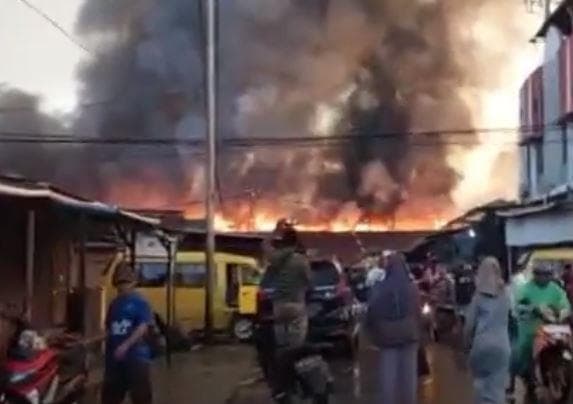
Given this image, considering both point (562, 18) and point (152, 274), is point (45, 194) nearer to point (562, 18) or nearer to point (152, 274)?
point (152, 274)

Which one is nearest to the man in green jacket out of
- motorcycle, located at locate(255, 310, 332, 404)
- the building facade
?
motorcycle, located at locate(255, 310, 332, 404)

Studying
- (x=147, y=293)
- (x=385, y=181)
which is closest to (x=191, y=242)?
(x=147, y=293)

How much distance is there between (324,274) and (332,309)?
773 mm

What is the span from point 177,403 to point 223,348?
37.5 ft

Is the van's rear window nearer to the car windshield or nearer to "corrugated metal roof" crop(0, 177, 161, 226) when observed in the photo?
the car windshield

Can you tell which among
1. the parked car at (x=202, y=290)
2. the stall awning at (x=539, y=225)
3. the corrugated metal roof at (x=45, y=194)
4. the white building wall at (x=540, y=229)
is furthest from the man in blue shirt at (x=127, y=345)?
the white building wall at (x=540, y=229)

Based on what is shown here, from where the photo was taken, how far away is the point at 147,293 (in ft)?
90.5

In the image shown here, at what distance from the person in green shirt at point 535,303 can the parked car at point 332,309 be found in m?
7.85

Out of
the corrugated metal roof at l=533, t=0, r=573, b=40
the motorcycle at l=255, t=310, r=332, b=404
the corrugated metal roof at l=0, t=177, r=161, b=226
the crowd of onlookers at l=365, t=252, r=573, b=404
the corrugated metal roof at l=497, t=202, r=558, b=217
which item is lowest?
the motorcycle at l=255, t=310, r=332, b=404

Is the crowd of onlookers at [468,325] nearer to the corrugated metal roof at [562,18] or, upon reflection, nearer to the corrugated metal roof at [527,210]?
the corrugated metal roof at [527,210]

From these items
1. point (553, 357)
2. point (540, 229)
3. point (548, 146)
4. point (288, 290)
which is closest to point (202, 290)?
point (540, 229)

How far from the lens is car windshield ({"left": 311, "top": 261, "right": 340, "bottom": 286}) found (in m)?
22.4

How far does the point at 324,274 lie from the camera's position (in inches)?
891

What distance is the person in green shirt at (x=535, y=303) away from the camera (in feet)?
43.9
